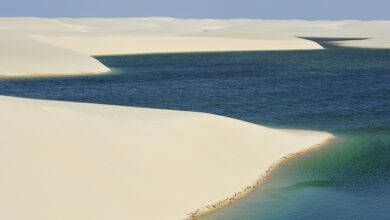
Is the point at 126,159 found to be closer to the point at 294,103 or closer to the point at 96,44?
the point at 294,103

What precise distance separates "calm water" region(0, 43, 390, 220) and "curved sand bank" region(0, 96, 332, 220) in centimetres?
85

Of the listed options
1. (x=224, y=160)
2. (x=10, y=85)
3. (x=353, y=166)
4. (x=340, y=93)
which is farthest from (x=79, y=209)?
(x=10, y=85)

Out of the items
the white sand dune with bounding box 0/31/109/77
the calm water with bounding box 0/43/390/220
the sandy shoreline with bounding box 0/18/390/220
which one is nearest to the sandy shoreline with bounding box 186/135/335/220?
the sandy shoreline with bounding box 0/18/390/220

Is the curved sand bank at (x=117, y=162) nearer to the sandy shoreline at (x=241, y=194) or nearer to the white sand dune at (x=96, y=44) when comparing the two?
the sandy shoreline at (x=241, y=194)

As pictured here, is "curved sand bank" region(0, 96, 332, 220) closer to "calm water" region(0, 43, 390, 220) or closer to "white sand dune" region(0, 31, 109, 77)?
"calm water" region(0, 43, 390, 220)

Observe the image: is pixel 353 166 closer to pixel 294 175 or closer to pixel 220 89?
pixel 294 175

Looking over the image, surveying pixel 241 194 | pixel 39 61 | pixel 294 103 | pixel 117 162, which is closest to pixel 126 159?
pixel 117 162

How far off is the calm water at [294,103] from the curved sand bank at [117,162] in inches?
33.4

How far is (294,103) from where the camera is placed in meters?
29.6

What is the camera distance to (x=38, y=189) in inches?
448

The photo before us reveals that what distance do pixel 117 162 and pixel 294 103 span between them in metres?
17.5

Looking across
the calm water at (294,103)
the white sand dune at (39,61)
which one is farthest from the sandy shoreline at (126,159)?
the white sand dune at (39,61)

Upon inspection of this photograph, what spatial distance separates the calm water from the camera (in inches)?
553

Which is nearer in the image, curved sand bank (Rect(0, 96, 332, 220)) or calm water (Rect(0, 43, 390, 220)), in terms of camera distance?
curved sand bank (Rect(0, 96, 332, 220))
